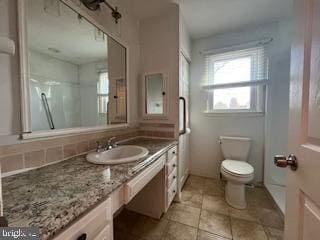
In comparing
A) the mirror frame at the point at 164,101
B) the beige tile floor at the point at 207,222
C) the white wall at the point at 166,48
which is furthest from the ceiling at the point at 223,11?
the beige tile floor at the point at 207,222

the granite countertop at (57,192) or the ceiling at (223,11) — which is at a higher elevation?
the ceiling at (223,11)

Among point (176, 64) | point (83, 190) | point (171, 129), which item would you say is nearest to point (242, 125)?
point (171, 129)

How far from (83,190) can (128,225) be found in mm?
1154

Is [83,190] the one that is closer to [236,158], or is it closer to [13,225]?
[13,225]

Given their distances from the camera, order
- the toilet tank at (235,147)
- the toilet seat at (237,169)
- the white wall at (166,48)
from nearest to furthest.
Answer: the toilet seat at (237,169), the white wall at (166,48), the toilet tank at (235,147)

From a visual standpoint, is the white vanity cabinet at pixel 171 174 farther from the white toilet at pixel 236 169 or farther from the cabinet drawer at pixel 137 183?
the white toilet at pixel 236 169

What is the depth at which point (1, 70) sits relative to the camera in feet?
2.40

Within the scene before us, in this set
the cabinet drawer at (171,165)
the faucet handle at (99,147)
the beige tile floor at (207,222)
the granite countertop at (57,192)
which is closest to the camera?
the granite countertop at (57,192)

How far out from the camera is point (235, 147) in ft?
7.06

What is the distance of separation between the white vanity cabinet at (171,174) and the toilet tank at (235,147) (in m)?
0.85

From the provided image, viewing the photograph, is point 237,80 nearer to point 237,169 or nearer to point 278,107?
point 278,107

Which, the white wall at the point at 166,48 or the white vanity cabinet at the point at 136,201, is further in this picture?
the white wall at the point at 166,48

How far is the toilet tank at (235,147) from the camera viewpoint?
6.90 ft

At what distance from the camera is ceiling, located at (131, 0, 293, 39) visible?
1668 mm
